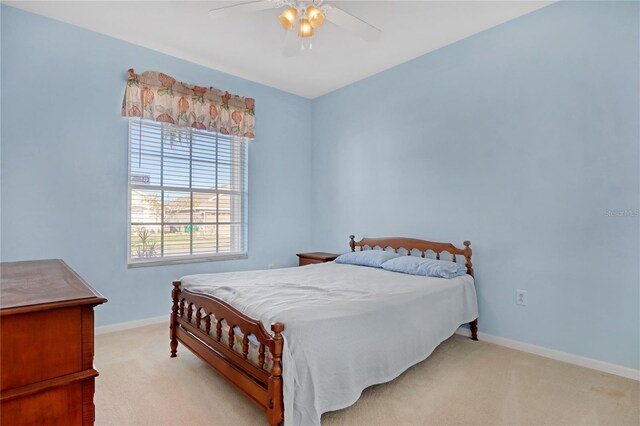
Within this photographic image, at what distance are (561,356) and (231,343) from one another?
8.21 ft

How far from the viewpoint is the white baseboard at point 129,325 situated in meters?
3.16

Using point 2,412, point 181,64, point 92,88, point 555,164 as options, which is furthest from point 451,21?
point 2,412

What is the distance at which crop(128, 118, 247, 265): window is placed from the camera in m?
3.45

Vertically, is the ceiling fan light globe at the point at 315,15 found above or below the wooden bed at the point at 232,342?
above

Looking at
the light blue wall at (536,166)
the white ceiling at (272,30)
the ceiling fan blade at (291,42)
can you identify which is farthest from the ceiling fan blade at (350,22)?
the light blue wall at (536,166)

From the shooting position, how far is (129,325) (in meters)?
3.30

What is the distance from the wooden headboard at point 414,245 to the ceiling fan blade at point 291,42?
2.16 m

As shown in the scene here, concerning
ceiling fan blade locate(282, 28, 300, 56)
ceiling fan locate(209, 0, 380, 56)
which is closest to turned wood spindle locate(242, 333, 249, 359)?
ceiling fan locate(209, 0, 380, 56)

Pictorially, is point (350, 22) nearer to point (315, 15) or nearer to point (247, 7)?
point (315, 15)

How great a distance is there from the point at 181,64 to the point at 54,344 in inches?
136

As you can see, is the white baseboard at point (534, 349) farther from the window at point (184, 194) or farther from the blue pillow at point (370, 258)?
the blue pillow at point (370, 258)

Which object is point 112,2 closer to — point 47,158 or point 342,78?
point 47,158

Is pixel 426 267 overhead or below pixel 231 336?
overhead

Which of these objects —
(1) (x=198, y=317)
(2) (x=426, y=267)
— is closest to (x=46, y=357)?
(1) (x=198, y=317)
